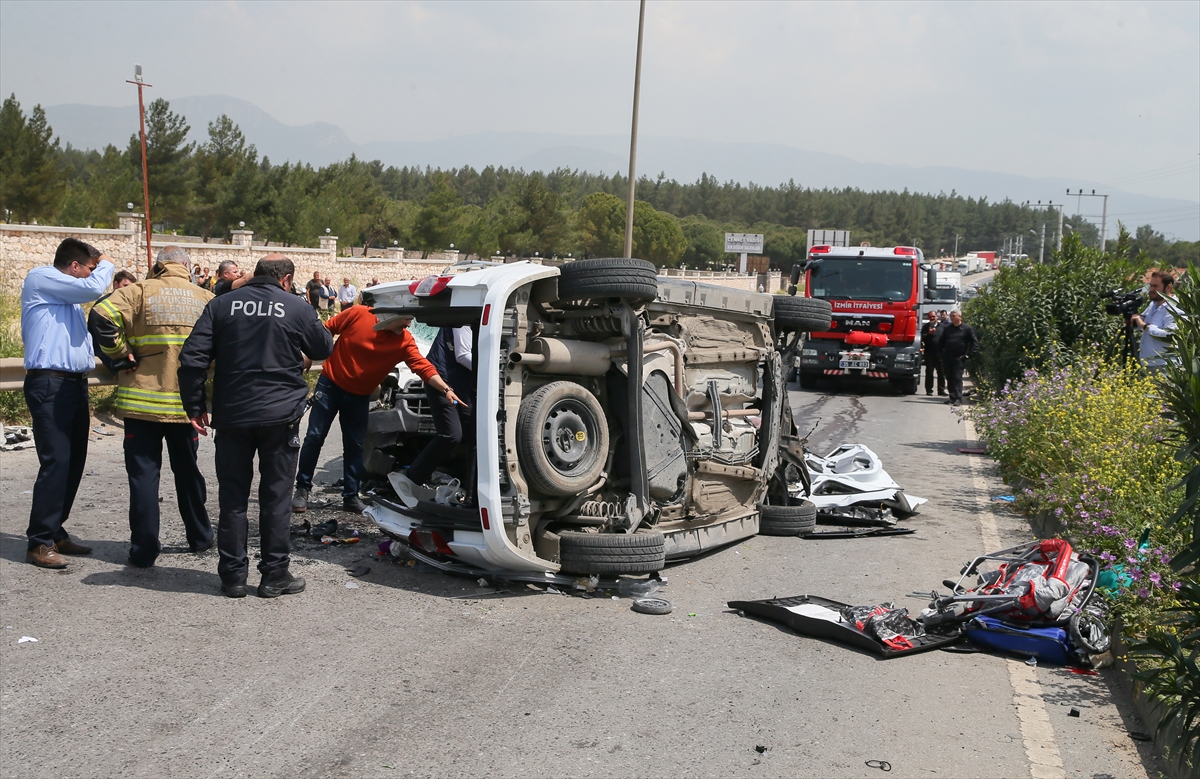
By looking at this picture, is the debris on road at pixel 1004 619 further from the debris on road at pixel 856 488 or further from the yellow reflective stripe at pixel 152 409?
the yellow reflective stripe at pixel 152 409

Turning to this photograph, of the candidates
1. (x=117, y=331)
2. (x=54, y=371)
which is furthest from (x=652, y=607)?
(x=54, y=371)

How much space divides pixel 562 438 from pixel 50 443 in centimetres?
311

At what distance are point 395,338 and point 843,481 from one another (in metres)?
4.20

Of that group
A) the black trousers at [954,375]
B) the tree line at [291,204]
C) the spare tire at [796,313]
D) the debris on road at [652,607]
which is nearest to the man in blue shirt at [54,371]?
the debris on road at [652,607]

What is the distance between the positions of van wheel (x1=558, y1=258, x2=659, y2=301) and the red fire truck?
14304mm

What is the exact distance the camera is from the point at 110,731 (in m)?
4.09

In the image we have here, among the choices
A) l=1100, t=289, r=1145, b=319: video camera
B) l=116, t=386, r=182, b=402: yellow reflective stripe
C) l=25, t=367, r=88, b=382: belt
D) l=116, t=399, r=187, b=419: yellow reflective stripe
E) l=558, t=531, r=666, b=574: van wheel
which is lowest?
l=558, t=531, r=666, b=574: van wheel

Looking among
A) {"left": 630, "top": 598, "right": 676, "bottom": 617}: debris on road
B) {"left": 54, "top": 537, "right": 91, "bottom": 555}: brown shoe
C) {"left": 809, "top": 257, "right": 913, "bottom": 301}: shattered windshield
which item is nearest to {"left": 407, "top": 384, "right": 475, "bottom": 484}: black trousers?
{"left": 630, "top": 598, "right": 676, "bottom": 617}: debris on road

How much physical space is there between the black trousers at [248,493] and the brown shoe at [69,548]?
126 centimetres

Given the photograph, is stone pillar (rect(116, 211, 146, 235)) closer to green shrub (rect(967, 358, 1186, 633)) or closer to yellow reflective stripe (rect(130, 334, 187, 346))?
green shrub (rect(967, 358, 1186, 633))

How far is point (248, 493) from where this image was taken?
19.2 ft

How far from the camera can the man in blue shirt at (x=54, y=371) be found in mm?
6102

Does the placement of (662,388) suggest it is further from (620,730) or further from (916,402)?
(916,402)

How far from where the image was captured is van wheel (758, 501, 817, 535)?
805 cm
